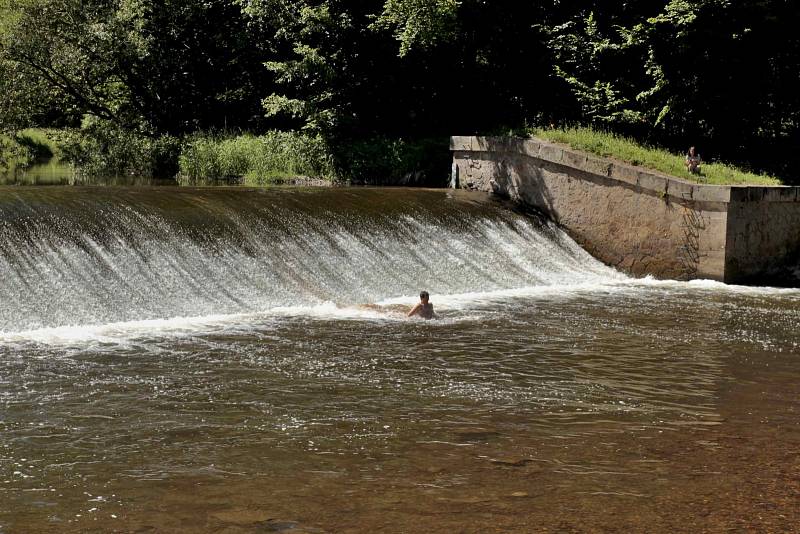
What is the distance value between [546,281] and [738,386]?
7464 mm

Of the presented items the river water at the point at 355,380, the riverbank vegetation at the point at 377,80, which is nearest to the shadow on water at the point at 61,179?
the riverbank vegetation at the point at 377,80

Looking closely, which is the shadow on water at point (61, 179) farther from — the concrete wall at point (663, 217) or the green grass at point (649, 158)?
the green grass at point (649, 158)

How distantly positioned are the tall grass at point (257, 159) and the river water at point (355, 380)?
786 centimetres

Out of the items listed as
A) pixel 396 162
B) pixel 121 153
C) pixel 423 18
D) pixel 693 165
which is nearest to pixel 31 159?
pixel 121 153

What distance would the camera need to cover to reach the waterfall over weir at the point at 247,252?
12219 millimetres

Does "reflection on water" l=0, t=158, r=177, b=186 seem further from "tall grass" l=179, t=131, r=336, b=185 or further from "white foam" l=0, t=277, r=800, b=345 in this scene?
"white foam" l=0, t=277, r=800, b=345

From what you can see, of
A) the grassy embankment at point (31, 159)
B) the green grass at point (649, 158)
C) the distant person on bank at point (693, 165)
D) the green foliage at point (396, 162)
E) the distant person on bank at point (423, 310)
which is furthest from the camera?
the grassy embankment at point (31, 159)

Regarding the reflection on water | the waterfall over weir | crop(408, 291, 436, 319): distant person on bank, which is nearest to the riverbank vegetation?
the reflection on water

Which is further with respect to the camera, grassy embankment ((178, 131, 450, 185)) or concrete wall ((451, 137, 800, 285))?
grassy embankment ((178, 131, 450, 185))

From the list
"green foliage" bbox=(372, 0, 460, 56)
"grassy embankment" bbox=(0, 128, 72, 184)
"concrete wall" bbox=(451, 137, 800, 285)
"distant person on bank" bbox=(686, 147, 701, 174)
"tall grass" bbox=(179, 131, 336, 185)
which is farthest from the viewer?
"grassy embankment" bbox=(0, 128, 72, 184)

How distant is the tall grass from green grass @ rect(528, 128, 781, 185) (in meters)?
7.10

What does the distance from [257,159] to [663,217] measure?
12.1 meters

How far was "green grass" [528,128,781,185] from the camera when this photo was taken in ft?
59.7

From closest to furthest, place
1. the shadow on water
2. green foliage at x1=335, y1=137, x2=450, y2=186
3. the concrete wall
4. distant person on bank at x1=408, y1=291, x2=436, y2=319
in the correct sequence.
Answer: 1. distant person on bank at x1=408, y1=291, x2=436, y2=319
2. the concrete wall
3. green foliage at x1=335, y1=137, x2=450, y2=186
4. the shadow on water
